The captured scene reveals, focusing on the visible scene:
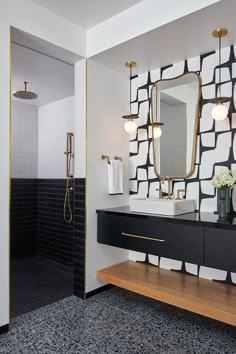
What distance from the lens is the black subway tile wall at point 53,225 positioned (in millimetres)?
3924

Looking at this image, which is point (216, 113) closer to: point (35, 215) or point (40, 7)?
point (40, 7)

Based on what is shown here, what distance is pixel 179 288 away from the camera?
241 centimetres

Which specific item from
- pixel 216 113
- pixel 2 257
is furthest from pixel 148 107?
pixel 2 257

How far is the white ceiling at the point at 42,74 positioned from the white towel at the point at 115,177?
1.21 m

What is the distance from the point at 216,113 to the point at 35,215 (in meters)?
3.21

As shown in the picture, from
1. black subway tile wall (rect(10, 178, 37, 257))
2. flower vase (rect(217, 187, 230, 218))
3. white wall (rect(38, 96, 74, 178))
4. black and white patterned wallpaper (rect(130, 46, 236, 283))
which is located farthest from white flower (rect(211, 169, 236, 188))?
black subway tile wall (rect(10, 178, 37, 257))

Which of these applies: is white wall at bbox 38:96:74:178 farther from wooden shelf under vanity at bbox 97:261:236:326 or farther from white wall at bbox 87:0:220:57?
wooden shelf under vanity at bbox 97:261:236:326

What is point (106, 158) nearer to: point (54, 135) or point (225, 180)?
point (225, 180)

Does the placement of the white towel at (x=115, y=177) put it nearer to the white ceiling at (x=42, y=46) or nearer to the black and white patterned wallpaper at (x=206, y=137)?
the black and white patterned wallpaper at (x=206, y=137)

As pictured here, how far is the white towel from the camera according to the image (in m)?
2.94

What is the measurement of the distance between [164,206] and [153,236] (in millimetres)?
277

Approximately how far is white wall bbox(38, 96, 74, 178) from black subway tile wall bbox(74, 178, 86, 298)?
4.16 ft

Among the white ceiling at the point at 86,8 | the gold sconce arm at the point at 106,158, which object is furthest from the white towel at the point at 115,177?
the white ceiling at the point at 86,8

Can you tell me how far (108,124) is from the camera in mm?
3008
